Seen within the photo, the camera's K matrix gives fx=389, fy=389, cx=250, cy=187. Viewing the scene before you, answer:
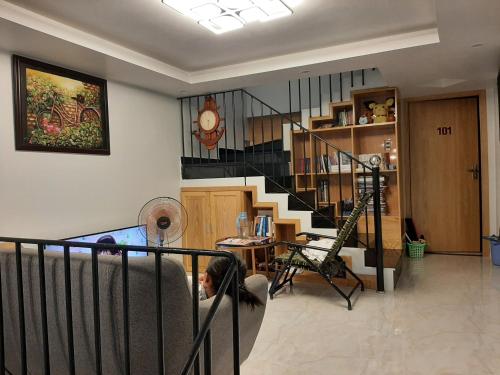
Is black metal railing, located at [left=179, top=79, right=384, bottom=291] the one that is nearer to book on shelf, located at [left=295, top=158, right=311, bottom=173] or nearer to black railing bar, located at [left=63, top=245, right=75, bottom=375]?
book on shelf, located at [left=295, top=158, right=311, bottom=173]

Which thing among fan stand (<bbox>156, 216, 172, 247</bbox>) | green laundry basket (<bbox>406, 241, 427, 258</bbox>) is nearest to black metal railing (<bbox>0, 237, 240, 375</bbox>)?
fan stand (<bbox>156, 216, 172, 247</bbox>)

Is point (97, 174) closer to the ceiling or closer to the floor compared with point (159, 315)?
closer to the ceiling

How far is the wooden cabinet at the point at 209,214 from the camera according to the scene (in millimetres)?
4988

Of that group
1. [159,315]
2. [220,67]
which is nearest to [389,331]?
[159,315]

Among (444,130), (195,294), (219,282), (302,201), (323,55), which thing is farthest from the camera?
(444,130)

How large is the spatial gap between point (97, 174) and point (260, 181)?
6.15ft

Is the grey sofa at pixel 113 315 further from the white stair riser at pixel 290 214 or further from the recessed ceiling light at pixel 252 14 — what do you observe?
the white stair riser at pixel 290 214

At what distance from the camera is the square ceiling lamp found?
9.43ft

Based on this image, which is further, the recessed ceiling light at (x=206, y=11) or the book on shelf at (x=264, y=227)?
the book on shelf at (x=264, y=227)

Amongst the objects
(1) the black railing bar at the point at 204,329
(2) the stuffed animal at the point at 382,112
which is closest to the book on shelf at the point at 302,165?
(2) the stuffed animal at the point at 382,112

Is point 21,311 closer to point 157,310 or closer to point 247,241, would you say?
point 157,310

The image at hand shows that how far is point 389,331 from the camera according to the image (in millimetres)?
2896

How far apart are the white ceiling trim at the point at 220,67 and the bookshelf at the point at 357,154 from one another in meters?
1.07

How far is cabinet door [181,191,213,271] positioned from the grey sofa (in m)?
3.29
